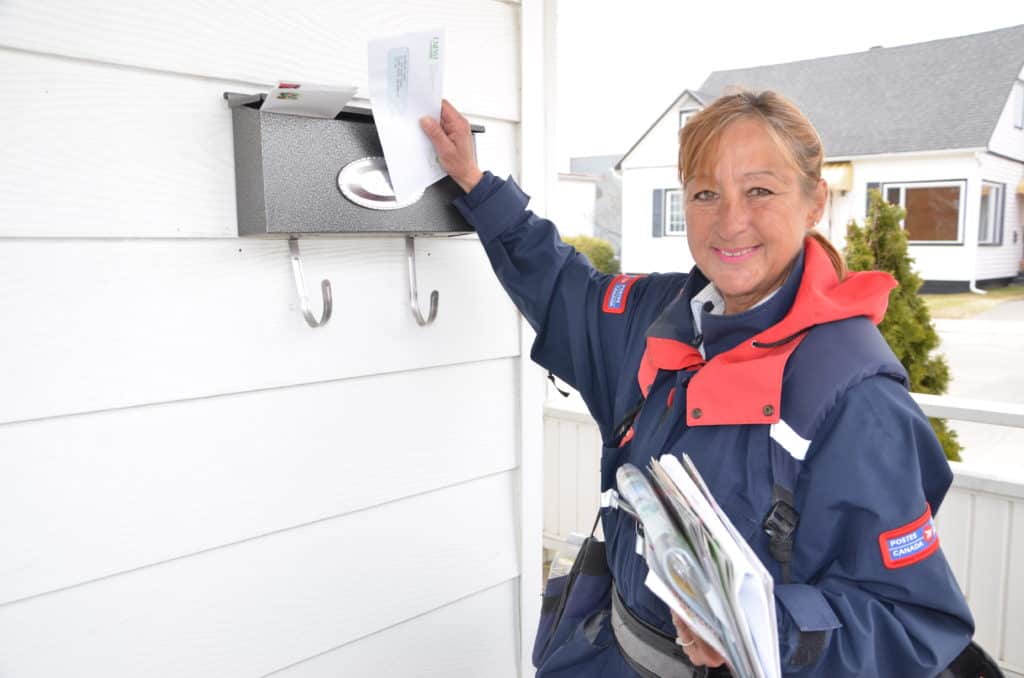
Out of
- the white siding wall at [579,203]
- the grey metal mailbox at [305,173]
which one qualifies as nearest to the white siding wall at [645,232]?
the white siding wall at [579,203]

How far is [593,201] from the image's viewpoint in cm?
285

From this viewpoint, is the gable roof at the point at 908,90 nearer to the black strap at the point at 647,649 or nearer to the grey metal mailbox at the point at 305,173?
the grey metal mailbox at the point at 305,173

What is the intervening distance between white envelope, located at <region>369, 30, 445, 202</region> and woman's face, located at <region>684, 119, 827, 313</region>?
41 cm

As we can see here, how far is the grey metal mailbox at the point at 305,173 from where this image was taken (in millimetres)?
965

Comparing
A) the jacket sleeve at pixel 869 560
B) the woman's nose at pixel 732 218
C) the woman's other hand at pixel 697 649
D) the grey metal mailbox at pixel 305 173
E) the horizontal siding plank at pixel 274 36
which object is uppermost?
the horizontal siding plank at pixel 274 36

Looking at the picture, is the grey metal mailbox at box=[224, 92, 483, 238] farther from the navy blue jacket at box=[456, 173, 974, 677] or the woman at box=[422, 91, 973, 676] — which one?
the navy blue jacket at box=[456, 173, 974, 677]

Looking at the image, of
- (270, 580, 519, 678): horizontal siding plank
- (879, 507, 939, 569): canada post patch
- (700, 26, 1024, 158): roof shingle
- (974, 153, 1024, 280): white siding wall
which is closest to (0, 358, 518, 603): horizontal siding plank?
(270, 580, 519, 678): horizontal siding plank

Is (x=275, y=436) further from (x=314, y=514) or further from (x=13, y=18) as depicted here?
(x=13, y=18)

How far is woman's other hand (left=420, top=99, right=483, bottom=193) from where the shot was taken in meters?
Result: 1.14

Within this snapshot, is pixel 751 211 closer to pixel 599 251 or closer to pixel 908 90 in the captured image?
pixel 599 251

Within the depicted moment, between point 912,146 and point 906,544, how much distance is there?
2.23 m

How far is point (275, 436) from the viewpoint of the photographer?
1.11 m

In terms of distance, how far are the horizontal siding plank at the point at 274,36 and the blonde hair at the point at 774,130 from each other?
38cm

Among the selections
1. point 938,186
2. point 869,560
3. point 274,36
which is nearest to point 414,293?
point 274,36
